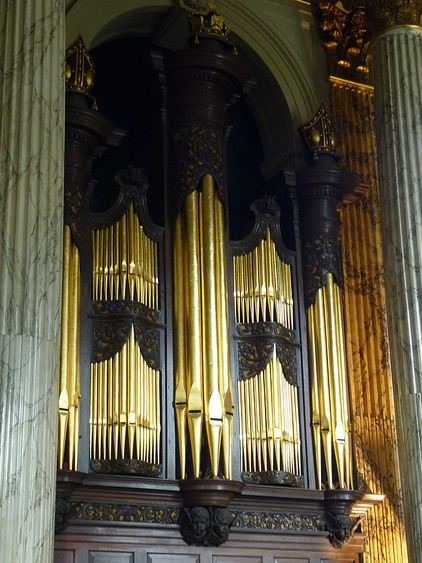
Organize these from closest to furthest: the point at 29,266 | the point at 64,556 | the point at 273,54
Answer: the point at 29,266
the point at 64,556
the point at 273,54

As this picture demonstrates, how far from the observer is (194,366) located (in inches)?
365

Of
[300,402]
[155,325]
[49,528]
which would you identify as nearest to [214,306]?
[155,325]

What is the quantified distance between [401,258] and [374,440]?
1.87m

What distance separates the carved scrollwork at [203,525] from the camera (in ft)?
29.3

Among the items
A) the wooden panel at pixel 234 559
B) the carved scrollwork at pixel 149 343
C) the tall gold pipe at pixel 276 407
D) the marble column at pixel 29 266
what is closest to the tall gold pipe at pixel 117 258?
the carved scrollwork at pixel 149 343

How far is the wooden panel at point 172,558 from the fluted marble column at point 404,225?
5.77 feet

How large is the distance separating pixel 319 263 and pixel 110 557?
11.3 ft

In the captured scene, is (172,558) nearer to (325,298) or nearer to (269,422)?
(269,422)

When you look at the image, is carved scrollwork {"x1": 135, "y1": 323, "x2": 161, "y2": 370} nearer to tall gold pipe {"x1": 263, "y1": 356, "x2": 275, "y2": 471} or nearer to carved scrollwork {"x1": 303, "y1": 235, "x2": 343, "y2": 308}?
tall gold pipe {"x1": 263, "y1": 356, "x2": 275, "y2": 471}

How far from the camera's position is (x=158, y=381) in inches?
365

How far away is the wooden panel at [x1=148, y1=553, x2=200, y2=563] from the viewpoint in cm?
885

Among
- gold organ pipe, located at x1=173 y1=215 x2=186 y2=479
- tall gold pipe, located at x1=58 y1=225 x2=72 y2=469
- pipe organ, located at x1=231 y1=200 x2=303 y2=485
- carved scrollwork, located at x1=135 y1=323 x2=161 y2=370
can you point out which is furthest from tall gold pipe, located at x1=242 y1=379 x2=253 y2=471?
tall gold pipe, located at x1=58 y1=225 x2=72 y2=469

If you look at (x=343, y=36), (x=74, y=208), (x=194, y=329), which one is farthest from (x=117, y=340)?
(x=343, y=36)

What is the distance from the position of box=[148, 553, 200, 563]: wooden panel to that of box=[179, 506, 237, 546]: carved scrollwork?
0.11m
